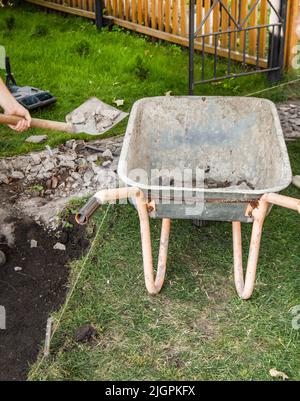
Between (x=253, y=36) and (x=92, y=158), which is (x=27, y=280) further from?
(x=253, y=36)

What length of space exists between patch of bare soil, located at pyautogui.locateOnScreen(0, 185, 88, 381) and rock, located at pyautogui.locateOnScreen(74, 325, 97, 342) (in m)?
0.22

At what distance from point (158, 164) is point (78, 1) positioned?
6.47m

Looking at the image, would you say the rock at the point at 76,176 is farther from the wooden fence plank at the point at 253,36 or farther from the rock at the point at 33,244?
the wooden fence plank at the point at 253,36

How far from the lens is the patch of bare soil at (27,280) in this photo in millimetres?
3162

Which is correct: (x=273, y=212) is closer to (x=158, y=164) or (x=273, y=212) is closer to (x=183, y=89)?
(x=158, y=164)

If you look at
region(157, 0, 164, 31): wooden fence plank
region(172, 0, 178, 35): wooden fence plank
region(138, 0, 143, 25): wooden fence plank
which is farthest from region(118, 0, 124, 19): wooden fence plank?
region(172, 0, 178, 35): wooden fence plank

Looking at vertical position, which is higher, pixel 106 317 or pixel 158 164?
pixel 158 164

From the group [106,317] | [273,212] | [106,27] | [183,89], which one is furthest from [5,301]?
[106,27]

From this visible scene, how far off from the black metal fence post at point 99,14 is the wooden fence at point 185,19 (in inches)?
4.6

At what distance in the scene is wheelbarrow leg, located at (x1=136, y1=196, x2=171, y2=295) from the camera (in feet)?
9.81

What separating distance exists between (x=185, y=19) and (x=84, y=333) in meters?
5.47

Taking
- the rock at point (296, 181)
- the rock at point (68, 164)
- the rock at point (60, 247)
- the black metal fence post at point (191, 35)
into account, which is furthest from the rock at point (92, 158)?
the rock at point (296, 181)

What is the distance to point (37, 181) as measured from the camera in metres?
4.69

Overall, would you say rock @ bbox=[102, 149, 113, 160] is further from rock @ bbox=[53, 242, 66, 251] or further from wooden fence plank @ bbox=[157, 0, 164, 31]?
wooden fence plank @ bbox=[157, 0, 164, 31]
